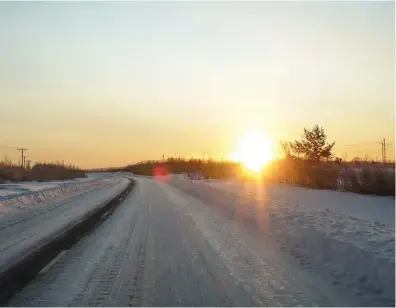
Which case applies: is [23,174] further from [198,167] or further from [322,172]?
[322,172]

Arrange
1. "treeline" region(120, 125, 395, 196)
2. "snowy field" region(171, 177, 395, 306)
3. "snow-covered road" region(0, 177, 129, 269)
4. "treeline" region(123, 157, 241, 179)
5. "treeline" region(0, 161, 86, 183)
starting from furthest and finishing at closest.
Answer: "treeline" region(123, 157, 241, 179)
"treeline" region(0, 161, 86, 183)
"treeline" region(120, 125, 395, 196)
"snow-covered road" region(0, 177, 129, 269)
"snowy field" region(171, 177, 395, 306)

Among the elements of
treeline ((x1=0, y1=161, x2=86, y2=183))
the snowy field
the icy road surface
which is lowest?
the icy road surface

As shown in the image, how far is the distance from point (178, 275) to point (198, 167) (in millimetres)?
74228

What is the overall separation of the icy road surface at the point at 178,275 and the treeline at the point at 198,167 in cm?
5043

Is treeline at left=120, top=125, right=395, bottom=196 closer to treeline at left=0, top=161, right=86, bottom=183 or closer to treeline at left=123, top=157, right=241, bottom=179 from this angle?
treeline at left=123, top=157, right=241, bottom=179

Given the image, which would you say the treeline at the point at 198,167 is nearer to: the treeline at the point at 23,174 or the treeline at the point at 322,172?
the treeline at the point at 322,172

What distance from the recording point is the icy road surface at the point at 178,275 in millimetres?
6551

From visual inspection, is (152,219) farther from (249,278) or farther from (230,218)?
(249,278)

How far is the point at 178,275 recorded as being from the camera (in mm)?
8023

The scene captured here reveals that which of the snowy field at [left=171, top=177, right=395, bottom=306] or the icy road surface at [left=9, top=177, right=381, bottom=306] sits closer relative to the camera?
the icy road surface at [left=9, top=177, right=381, bottom=306]

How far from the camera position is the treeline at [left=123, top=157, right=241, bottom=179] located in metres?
66.3

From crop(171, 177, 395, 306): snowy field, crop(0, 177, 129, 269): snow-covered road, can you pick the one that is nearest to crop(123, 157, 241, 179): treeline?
crop(0, 177, 129, 269): snow-covered road

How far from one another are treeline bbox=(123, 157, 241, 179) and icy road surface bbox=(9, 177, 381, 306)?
50.4 metres

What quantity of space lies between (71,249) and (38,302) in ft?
14.5
